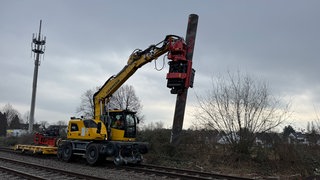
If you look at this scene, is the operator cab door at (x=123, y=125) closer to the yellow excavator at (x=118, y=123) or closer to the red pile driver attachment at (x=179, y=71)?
the yellow excavator at (x=118, y=123)

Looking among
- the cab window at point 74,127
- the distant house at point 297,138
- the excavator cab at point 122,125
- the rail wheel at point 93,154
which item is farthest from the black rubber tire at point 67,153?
the distant house at point 297,138

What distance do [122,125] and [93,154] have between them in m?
1.94

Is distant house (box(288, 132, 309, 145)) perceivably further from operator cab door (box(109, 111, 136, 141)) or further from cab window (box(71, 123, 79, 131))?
cab window (box(71, 123, 79, 131))

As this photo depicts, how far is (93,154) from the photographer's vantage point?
16516 mm

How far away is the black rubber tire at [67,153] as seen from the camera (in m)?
18.1

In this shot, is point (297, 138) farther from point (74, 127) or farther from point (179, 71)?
point (74, 127)

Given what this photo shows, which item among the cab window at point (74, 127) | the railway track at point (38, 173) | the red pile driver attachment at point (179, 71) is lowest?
the railway track at point (38, 173)

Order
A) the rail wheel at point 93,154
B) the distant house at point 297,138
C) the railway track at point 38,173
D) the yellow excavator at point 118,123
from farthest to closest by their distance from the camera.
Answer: the distant house at point 297,138 < the rail wheel at point 93,154 < the yellow excavator at point 118,123 < the railway track at point 38,173

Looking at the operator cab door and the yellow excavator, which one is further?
the operator cab door

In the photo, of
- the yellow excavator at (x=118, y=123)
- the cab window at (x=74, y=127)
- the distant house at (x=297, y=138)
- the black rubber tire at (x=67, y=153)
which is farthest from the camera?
the cab window at (x=74, y=127)

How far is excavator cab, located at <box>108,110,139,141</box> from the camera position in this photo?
1700 centimetres

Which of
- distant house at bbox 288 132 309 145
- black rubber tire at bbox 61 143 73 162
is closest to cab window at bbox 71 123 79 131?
black rubber tire at bbox 61 143 73 162

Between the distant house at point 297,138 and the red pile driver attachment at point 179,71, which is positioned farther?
the distant house at point 297,138

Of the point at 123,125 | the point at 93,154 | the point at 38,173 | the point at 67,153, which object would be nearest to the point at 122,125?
the point at 123,125
